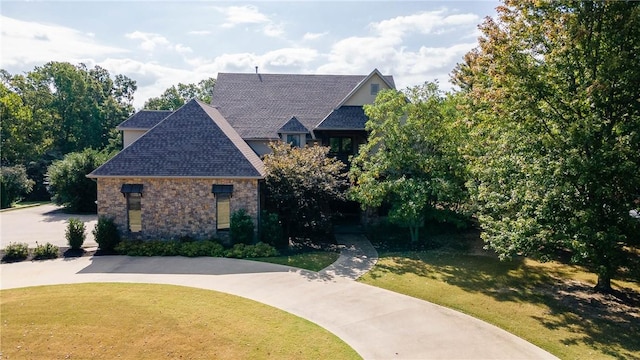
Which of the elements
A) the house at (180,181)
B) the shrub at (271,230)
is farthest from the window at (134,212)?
the shrub at (271,230)

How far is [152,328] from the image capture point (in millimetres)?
10703

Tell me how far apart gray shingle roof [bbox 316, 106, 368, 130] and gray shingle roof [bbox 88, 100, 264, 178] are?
21.6 feet

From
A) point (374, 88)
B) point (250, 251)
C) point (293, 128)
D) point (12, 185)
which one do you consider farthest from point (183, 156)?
point (12, 185)

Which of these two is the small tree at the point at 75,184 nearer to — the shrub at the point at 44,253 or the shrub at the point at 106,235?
the shrub at the point at 44,253

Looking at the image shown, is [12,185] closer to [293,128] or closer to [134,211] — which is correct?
[134,211]

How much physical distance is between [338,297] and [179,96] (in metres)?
62.6

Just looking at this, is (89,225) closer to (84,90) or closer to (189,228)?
(189,228)

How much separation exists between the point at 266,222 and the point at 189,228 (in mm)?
3834

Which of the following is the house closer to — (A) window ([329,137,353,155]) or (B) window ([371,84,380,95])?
(A) window ([329,137,353,155])

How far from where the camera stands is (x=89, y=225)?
2503 cm

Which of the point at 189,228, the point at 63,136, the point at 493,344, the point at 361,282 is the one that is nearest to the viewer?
the point at 493,344

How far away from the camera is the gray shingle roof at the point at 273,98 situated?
2920 cm

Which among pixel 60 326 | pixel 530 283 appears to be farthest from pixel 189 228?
pixel 530 283

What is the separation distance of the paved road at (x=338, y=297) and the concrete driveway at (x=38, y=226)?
4271 millimetres
